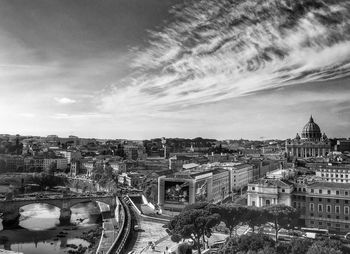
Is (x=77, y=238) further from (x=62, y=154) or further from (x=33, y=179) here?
(x=62, y=154)

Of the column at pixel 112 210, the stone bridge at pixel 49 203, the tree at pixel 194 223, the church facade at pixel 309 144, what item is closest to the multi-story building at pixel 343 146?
the church facade at pixel 309 144

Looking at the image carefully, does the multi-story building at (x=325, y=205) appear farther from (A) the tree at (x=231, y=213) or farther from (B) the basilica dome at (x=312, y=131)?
(B) the basilica dome at (x=312, y=131)

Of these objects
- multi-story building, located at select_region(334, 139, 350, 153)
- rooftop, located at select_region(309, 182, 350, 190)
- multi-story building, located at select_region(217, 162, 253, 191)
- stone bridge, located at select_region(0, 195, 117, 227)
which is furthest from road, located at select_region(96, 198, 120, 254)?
multi-story building, located at select_region(334, 139, 350, 153)

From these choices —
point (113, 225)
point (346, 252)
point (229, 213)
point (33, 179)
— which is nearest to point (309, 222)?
point (229, 213)

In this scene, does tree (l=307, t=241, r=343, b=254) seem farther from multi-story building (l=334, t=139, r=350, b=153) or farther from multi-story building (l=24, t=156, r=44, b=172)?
multi-story building (l=334, t=139, r=350, b=153)

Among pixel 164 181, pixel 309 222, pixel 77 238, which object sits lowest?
pixel 77 238

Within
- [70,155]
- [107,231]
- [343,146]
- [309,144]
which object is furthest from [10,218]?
[343,146]
